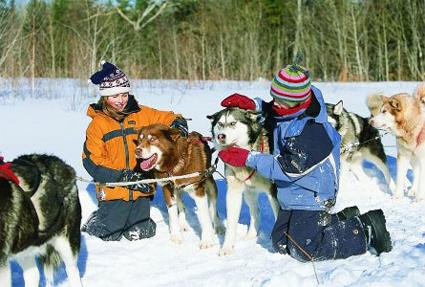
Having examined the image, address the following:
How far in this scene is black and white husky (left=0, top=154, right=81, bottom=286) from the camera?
95.2 inches

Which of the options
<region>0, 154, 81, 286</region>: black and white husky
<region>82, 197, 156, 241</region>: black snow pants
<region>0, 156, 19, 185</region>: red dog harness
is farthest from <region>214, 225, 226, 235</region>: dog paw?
<region>0, 156, 19, 185</region>: red dog harness

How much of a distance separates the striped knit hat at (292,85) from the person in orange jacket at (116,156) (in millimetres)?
953

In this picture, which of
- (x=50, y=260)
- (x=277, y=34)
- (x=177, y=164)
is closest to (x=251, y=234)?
(x=177, y=164)

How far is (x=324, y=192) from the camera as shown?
3.25 meters

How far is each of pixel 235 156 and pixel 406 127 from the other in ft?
7.25

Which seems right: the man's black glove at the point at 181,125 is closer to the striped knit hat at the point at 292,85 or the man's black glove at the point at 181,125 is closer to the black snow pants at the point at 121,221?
the black snow pants at the point at 121,221

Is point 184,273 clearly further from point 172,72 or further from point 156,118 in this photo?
point 172,72

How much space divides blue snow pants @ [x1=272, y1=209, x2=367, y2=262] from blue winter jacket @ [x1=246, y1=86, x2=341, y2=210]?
0.22 feet

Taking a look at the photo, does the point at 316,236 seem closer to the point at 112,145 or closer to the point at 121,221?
the point at 121,221

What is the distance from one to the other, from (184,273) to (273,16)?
23.2 m

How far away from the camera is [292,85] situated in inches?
122

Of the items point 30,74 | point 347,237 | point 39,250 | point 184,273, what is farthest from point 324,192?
point 30,74

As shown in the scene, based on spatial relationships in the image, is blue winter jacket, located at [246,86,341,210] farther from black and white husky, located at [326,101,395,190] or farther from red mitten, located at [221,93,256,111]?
black and white husky, located at [326,101,395,190]

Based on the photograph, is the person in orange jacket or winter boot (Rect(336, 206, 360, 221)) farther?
the person in orange jacket
